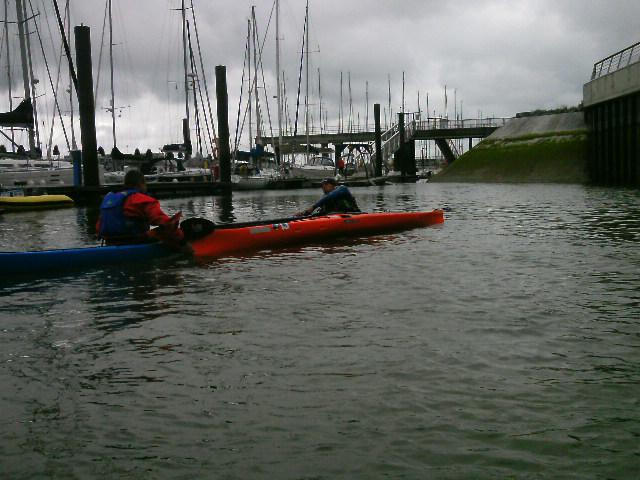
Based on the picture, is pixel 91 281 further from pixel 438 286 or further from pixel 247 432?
pixel 247 432

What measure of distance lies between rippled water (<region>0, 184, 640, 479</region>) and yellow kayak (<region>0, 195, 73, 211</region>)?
17.5 metres

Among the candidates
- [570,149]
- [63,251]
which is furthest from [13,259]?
[570,149]

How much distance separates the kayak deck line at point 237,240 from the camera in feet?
31.9

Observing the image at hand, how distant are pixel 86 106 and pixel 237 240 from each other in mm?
17057

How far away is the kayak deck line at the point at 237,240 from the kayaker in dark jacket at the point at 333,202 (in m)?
0.55

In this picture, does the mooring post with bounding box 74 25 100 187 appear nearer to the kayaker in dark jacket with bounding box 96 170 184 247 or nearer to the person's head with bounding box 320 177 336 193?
the person's head with bounding box 320 177 336 193

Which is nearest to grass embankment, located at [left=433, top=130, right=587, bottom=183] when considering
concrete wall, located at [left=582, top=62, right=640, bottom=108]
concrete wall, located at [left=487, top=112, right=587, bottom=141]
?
concrete wall, located at [left=487, top=112, right=587, bottom=141]

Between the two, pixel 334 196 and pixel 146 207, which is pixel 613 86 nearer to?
pixel 334 196

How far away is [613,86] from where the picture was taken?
1379 inches

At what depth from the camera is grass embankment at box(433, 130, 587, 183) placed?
4209 centimetres

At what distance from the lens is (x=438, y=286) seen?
817cm

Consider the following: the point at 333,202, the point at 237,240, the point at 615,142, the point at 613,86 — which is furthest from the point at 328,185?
the point at 615,142

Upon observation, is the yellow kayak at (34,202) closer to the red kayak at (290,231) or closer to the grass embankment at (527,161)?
the red kayak at (290,231)

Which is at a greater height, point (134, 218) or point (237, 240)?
point (134, 218)
